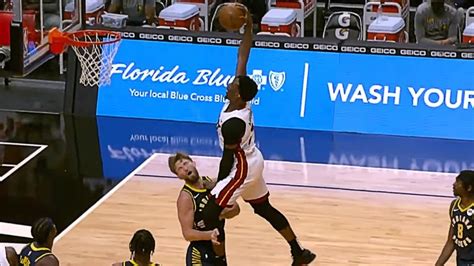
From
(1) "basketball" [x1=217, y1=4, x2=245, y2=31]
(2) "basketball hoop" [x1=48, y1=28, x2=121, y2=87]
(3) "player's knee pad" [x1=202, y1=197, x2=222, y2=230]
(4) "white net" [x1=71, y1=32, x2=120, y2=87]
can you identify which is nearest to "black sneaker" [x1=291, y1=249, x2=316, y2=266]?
(3) "player's knee pad" [x1=202, y1=197, x2=222, y2=230]

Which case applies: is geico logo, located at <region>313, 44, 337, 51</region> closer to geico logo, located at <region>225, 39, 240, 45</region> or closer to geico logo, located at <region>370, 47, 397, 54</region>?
geico logo, located at <region>370, 47, 397, 54</region>

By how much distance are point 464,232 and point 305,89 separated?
5714 mm

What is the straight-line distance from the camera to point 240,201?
33.8ft

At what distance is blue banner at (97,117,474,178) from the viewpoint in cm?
1137

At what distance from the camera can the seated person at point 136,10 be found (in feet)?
48.1

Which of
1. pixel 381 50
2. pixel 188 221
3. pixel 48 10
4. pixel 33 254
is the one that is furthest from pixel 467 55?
pixel 33 254

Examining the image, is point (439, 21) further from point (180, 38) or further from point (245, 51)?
point (245, 51)

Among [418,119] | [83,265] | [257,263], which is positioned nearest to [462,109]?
[418,119]

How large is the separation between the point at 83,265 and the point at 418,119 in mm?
4753

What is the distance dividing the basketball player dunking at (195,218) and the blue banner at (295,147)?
4.02 m

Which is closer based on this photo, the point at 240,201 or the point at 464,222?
the point at 464,222

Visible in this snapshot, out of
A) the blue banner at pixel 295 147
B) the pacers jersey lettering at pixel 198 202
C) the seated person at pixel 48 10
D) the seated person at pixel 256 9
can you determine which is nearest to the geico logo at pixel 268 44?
the blue banner at pixel 295 147

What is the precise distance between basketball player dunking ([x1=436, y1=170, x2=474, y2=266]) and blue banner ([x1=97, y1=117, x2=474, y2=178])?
4438 millimetres

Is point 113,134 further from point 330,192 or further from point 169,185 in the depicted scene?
point 330,192
